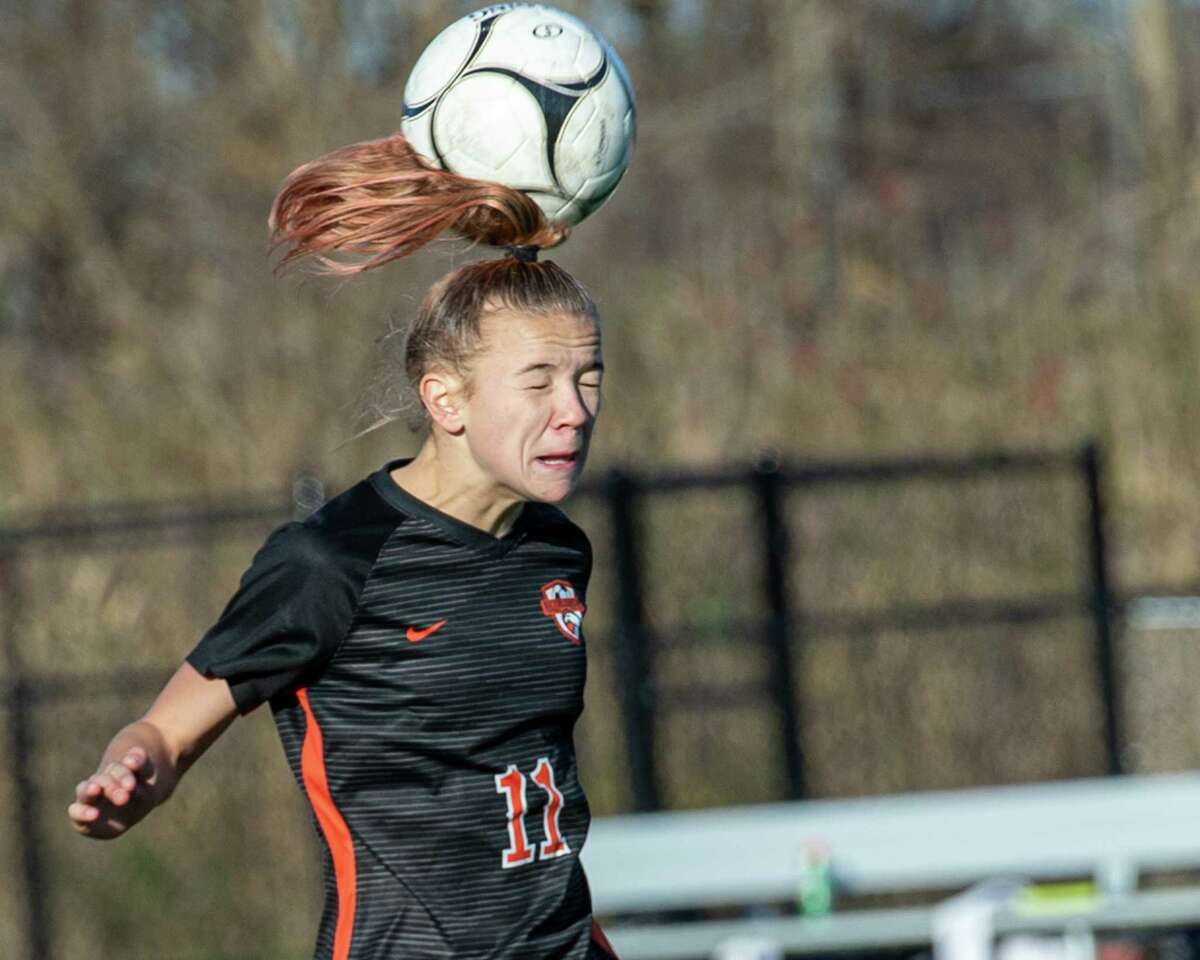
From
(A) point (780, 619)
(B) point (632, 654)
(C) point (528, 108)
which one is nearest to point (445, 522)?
(C) point (528, 108)

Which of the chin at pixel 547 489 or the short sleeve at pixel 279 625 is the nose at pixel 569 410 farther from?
the short sleeve at pixel 279 625

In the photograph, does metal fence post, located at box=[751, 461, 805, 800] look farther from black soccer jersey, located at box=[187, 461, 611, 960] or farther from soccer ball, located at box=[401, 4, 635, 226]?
black soccer jersey, located at box=[187, 461, 611, 960]

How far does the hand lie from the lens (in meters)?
2.72

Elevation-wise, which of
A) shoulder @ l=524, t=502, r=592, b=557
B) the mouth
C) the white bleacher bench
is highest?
the mouth

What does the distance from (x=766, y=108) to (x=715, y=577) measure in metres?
8.66

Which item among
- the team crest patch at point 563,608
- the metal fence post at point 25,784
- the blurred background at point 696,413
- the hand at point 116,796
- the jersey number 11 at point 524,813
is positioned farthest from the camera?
the blurred background at point 696,413

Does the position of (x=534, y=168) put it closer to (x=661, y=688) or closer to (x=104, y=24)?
(x=661, y=688)

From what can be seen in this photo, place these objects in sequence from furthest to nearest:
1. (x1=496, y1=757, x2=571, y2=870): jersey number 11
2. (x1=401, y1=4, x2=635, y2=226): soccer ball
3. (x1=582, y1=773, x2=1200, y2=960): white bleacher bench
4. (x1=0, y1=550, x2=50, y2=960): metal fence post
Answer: (x1=0, y1=550, x2=50, y2=960): metal fence post
(x1=582, y1=773, x2=1200, y2=960): white bleacher bench
(x1=401, y1=4, x2=635, y2=226): soccer ball
(x1=496, y1=757, x2=571, y2=870): jersey number 11

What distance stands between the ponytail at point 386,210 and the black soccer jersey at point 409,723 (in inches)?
16.3

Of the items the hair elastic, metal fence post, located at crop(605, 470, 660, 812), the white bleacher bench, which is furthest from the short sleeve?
metal fence post, located at crop(605, 470, 660, 812)

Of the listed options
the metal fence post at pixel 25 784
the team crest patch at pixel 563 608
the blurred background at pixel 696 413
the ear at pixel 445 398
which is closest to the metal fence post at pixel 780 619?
the blurred background at pixel 696 413

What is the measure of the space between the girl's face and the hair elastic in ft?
0.51

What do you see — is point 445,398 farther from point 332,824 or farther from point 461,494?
point 332,824

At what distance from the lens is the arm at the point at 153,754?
8.96 ft
